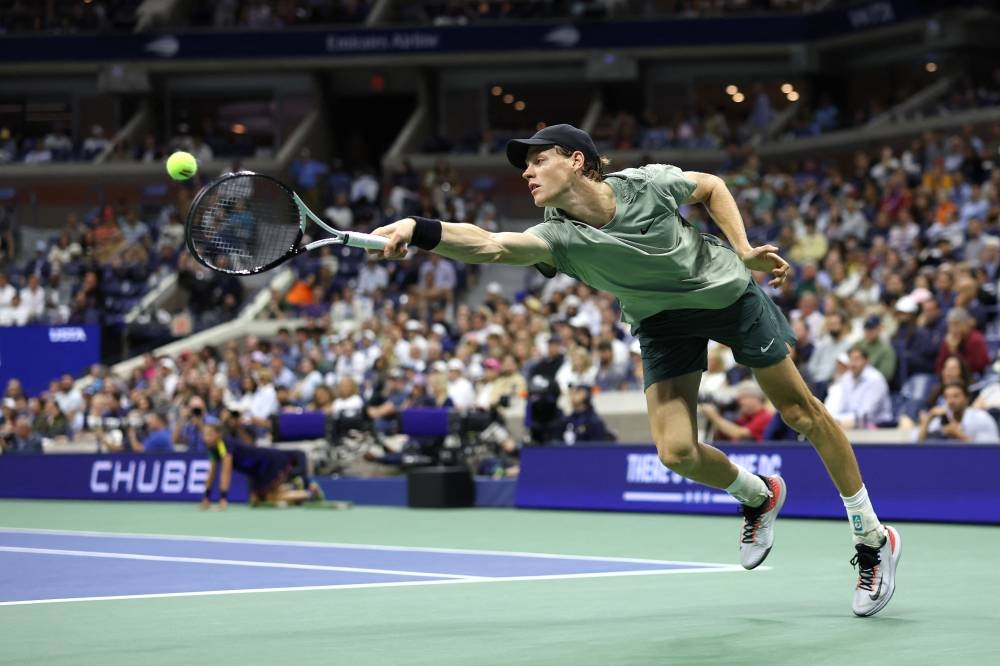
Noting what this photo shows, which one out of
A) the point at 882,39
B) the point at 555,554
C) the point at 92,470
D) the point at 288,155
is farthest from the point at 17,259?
the point at 555,554

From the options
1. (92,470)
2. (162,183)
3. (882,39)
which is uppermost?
(882,39)

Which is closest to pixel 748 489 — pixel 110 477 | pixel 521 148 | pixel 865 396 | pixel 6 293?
pixel 521 148

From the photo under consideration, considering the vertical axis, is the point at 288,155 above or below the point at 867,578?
above

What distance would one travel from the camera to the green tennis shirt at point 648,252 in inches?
260

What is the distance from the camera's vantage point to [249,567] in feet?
33.7

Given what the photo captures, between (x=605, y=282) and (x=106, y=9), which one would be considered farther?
(x=106, y=9)

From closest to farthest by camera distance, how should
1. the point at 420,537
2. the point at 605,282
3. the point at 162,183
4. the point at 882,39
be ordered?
the point at 605,282, the point at 420,537, the point at 882,39, the point at 162,183

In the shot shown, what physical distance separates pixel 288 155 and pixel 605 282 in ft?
94.0

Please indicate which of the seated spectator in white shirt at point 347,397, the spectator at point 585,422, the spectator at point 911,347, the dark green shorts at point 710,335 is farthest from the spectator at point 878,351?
the dark green shorts at point 710,335

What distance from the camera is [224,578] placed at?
953 centimetres

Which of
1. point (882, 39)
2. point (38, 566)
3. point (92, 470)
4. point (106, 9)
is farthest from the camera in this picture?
point (106, 9)

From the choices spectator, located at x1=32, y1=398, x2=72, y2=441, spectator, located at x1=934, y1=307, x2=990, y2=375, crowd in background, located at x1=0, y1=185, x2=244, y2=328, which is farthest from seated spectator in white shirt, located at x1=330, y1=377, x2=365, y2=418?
crowd in background, located at x1=0, y1=185, x2=244, y2=328

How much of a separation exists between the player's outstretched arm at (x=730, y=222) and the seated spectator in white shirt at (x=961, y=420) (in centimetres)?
672

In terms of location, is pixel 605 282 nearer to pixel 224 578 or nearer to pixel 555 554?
pixel 224 578
